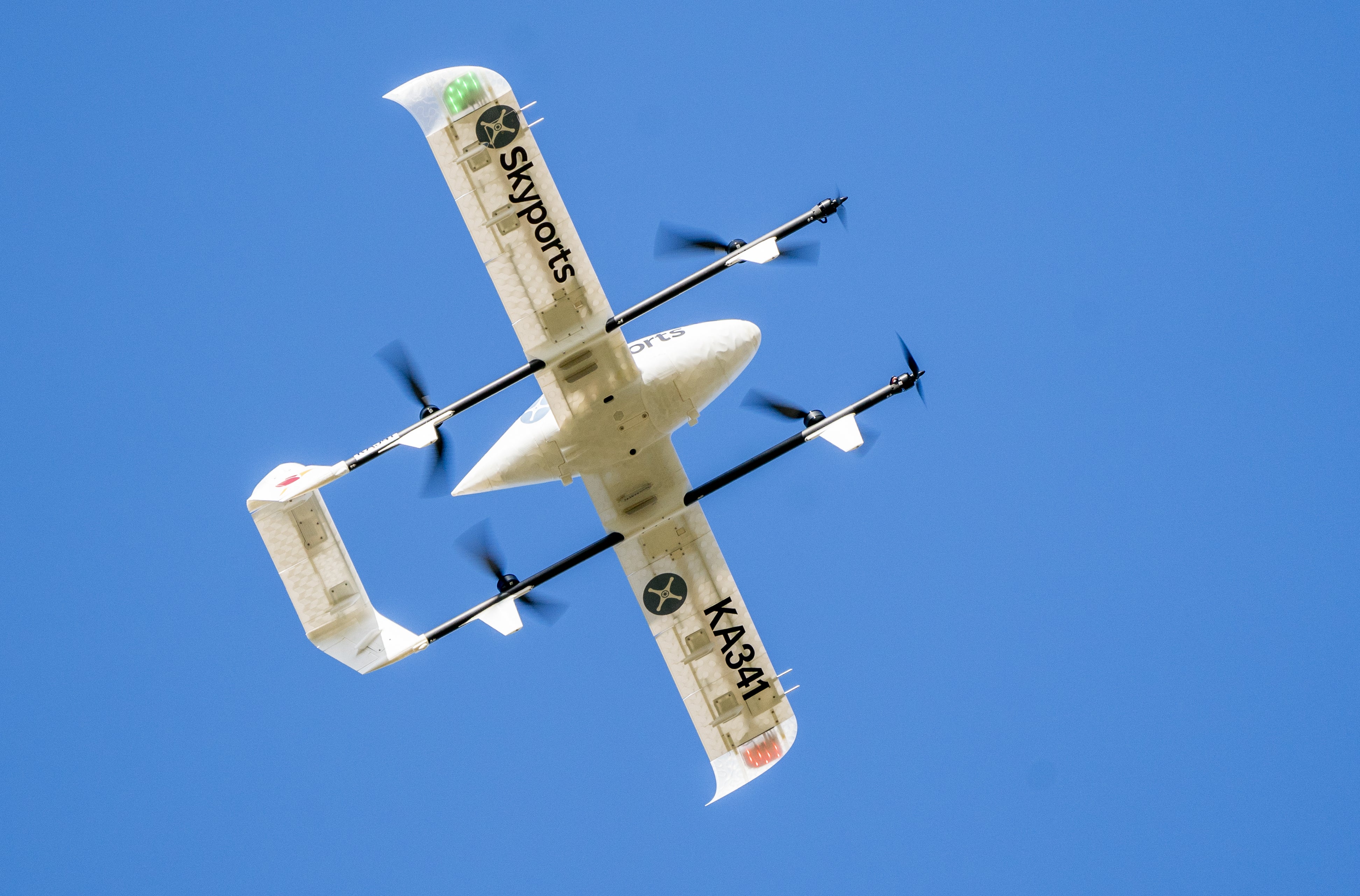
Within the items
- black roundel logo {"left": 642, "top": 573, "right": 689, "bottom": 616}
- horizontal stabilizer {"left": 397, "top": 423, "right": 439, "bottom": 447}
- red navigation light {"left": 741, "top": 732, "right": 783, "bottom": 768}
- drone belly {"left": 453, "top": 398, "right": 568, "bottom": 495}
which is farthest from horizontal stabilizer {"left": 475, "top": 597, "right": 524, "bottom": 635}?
red navigation light {"left": 741, "top": 732, "right": 783, "bottom": 768}

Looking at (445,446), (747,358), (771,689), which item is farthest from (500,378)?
(771,689)

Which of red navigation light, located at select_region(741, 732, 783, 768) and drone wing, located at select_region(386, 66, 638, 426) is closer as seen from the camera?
drone wing, located at select_region(386, 66, 638, 426)

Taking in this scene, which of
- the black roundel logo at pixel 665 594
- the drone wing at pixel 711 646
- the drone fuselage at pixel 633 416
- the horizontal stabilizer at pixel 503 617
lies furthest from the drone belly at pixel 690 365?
the horizontal stabilizer at pixel 503 617

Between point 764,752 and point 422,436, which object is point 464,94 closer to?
point 422,436

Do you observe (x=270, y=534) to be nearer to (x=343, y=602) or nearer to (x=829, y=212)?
(x=343, y=602)

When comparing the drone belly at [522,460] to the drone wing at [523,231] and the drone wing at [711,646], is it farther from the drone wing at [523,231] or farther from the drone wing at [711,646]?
the drone wing at [711,646]

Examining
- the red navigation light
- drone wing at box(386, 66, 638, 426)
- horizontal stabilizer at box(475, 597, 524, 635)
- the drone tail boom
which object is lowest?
the red navigation light

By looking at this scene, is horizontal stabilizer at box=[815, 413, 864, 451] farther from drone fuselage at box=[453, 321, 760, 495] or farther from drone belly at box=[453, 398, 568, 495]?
drone belly at box=[453, 398, 568, 495]
